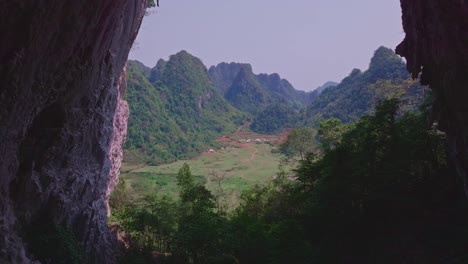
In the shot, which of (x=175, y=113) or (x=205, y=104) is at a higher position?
(x=205, y=104)

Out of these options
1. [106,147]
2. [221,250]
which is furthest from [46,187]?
[221,250]

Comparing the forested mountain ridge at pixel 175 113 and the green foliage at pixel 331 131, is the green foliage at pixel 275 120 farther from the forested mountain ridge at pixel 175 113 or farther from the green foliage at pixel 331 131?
the green foliage at pixel 331 131

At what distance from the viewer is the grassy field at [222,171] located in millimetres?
38666

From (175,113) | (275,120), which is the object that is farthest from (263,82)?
(175,113)

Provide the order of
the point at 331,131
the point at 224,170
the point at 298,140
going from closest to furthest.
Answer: the point at 331,131 → the point at 298,140 → the point at 224,170

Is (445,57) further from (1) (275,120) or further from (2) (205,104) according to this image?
(1) (275,120)

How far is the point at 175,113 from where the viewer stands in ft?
263

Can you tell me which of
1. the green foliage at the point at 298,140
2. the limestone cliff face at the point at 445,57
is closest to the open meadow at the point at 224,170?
the green foliage at the point at 298,140

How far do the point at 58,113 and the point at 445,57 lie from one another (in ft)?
33.7

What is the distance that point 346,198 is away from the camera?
13.0 meters

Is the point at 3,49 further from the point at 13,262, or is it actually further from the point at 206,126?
the point at 206,126

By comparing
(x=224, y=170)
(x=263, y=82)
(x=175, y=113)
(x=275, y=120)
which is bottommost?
(x=224, y=170)

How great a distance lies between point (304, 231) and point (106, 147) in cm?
848

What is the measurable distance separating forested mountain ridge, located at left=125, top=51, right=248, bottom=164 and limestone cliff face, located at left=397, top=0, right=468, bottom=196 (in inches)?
1895
